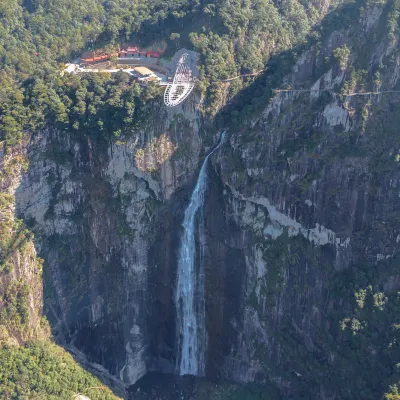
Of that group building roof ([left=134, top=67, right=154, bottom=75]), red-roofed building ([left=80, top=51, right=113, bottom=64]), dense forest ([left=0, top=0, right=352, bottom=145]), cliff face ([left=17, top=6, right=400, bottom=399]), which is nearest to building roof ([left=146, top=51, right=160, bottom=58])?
dense forest ([left=0, top=0, right=352, bottom=145])

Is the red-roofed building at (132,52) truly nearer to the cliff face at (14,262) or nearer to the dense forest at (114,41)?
the dense forest at (114,41)

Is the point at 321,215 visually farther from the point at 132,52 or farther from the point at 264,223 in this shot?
the point at 132,52

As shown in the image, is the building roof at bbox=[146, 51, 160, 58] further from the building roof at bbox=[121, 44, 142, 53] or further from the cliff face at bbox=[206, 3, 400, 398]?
the cliff face at bbox=[206, 3, 400, 398]

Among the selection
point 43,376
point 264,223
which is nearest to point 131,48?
point 264,223

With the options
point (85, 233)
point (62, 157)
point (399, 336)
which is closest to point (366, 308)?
point (399, 336)

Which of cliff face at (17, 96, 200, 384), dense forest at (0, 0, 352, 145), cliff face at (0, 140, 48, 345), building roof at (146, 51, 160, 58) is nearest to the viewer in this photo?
cliff face at (0, 140, 48, 345)

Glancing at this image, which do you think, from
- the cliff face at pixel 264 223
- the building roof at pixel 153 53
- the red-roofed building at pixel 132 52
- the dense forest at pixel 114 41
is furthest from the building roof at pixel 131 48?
the cliff face at pixel 264 223

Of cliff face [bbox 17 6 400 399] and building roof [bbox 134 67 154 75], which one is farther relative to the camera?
building roof [bbox 134 67 154 75]
